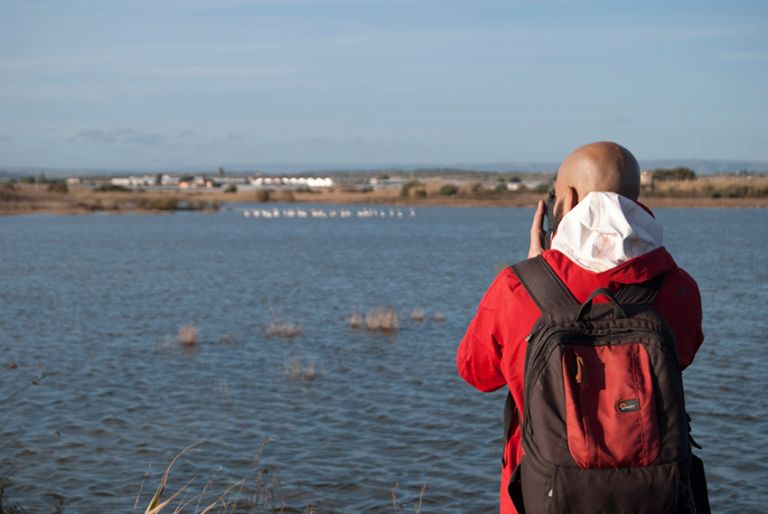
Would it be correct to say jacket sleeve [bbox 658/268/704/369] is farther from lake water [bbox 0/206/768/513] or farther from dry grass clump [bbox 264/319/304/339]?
dry grass clump [bbox 264/319/304/339]

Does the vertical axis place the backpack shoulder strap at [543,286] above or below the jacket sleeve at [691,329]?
above

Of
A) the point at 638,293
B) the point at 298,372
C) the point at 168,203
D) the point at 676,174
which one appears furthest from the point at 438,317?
the point at 676,174

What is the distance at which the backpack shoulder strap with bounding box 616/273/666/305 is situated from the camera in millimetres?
3123

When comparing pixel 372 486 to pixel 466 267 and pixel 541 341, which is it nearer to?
pixel 541 341

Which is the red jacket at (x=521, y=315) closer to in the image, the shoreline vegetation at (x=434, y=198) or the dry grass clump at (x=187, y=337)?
the dry grass clump at (x=187, y=337)

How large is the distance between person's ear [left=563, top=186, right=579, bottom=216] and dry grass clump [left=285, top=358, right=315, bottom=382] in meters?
11.5

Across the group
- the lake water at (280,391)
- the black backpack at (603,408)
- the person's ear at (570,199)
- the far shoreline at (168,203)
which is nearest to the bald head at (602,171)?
the person's ear at (570,199)

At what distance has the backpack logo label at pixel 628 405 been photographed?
3.00 m

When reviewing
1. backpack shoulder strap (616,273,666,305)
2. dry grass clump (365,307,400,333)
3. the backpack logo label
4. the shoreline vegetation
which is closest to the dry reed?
dry grass clump (365,307,400,333)

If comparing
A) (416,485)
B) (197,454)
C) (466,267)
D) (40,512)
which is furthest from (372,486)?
(466,267)

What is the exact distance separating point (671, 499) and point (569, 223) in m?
0.92

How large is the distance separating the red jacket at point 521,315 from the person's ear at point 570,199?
0.75 ft

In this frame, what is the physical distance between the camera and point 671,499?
3066mm

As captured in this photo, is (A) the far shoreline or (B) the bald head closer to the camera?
(B) the bald head
